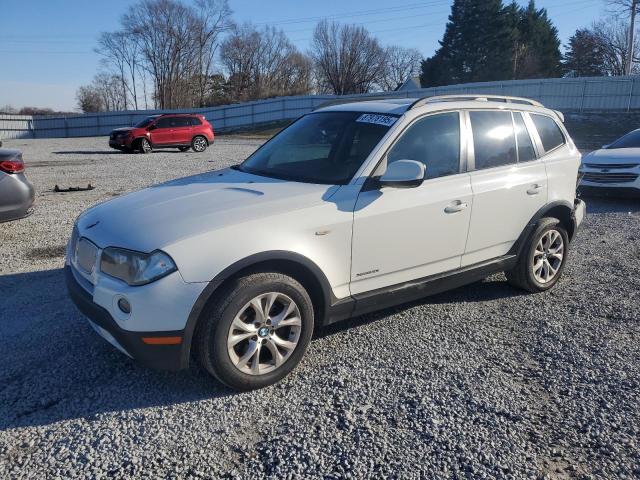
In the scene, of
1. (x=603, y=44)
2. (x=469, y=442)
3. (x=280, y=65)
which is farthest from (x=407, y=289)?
(x=280, y=65)

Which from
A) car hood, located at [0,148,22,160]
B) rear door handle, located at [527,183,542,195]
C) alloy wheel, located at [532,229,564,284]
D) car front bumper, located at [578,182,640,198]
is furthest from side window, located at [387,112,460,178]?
car front bumper, located at [578,182,640,198]

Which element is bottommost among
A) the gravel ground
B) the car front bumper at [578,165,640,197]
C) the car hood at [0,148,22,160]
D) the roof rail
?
the gravel ground

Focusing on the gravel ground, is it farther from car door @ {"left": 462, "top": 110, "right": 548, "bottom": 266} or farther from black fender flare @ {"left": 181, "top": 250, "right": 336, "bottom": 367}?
car door @ {"left": 462, "top": 110, "right": 548, "bottom": 266}

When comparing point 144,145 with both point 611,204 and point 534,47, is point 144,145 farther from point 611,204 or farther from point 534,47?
point 534,47

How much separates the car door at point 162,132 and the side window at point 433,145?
2072cm

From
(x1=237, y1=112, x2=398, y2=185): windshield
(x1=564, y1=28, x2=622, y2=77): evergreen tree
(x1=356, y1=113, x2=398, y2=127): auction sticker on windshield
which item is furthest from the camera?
(x1=564, y1=28, x2=622, y2=77): evergreen tree

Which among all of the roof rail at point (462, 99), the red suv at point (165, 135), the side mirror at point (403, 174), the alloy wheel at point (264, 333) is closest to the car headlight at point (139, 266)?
the alloy wheel at point (264, 333)

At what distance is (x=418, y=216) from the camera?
3932 mm

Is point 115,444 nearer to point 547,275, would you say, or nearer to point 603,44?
point 547,275

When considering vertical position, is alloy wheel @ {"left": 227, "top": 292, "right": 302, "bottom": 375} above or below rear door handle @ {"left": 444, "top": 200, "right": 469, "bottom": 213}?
below

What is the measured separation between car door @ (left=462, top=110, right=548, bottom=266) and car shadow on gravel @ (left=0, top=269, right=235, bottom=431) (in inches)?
97.2

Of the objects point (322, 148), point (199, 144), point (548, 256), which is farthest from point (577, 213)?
point (199, 144)

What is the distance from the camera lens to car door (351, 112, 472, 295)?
3715 millimetres

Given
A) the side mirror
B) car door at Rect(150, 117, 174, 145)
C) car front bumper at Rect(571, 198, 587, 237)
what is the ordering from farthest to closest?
car door at Rect(150, 117, 174, 145), car front bumper at Rect(571, 198, 587, 237), the side mirror
